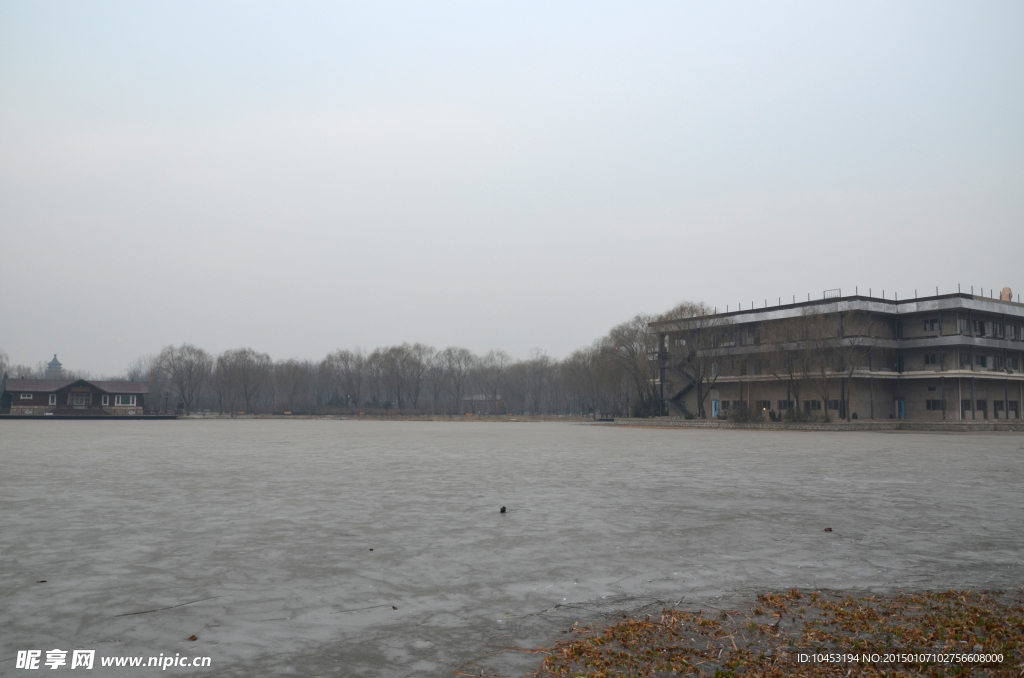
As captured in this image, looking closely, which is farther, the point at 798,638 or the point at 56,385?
the point at 56,385

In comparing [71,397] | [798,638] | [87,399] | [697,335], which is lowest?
[798,638]

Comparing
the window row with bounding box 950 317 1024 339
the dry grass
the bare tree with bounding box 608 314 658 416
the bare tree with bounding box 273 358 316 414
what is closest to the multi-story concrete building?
the window row with bounding box 950 317 1024 339

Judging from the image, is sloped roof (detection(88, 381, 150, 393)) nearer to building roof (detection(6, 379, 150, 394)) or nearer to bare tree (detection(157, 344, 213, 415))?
building roof (detection(6, 379, 150, 394))

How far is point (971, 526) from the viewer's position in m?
12.2

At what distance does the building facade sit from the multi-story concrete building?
8153 centimetres

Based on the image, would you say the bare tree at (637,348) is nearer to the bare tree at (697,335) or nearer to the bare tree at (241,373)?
the bare tree at (697,335)

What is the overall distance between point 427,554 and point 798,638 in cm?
524

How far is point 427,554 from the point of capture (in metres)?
10.1

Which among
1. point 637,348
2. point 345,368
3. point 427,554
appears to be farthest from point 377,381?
point 427,554

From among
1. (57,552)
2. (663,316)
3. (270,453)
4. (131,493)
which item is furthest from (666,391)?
(57,552)

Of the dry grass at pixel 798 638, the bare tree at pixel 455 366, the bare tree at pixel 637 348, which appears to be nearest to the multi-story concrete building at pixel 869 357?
the bare tree at pixel 637 348

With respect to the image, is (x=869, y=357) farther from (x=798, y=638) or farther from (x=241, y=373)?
(x=241, y=373)

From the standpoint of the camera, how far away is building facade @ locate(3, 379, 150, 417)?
108m

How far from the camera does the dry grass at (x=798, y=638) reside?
5527mm
